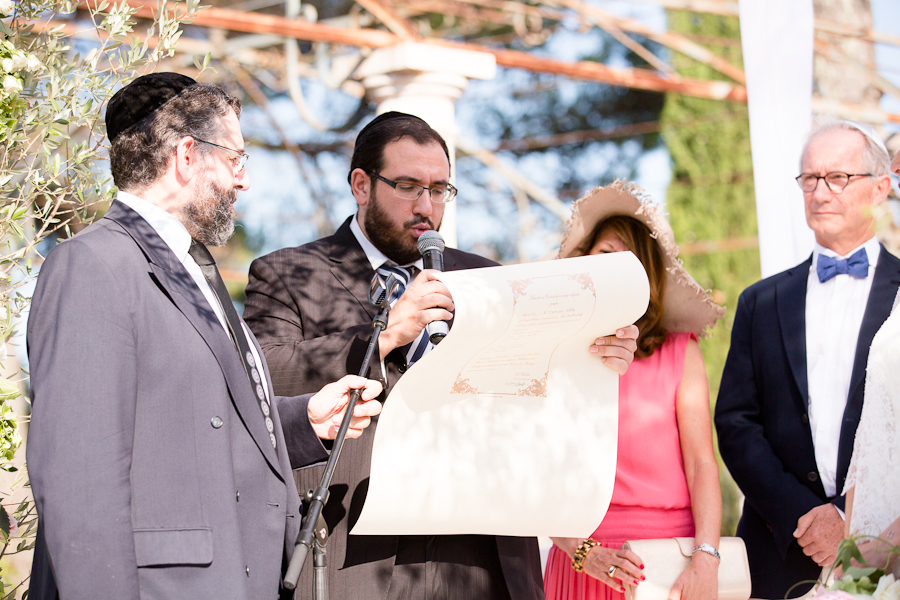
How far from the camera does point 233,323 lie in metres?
2.20

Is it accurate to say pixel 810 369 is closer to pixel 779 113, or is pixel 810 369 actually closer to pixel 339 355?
pixel 779 113

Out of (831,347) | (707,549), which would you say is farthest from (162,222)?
(831,347)

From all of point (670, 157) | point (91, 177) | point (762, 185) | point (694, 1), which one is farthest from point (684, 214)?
point (91, 177)

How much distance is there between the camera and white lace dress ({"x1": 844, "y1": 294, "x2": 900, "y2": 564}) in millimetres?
2051

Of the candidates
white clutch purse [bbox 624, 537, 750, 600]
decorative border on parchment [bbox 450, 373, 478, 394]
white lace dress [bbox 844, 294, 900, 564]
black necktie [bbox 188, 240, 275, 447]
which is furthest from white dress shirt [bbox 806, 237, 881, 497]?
black necktie [bbox 188, 240, 275, 447]

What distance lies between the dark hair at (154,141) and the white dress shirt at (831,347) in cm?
263

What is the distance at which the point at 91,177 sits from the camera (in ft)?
8.61

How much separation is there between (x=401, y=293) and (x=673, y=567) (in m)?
1.39

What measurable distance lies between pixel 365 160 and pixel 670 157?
9.53 metres

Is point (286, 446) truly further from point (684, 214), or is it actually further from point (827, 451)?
point (684, 214)

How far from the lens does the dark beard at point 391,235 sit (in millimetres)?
2973

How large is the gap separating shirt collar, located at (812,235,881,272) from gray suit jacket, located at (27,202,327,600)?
2.71 metres

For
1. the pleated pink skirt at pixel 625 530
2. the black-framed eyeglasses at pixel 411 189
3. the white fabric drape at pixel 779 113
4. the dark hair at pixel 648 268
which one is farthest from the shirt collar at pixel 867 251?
the black-framed eyeglasses at pixel 411 189

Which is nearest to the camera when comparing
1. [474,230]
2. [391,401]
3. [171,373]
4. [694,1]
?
[171,373]
